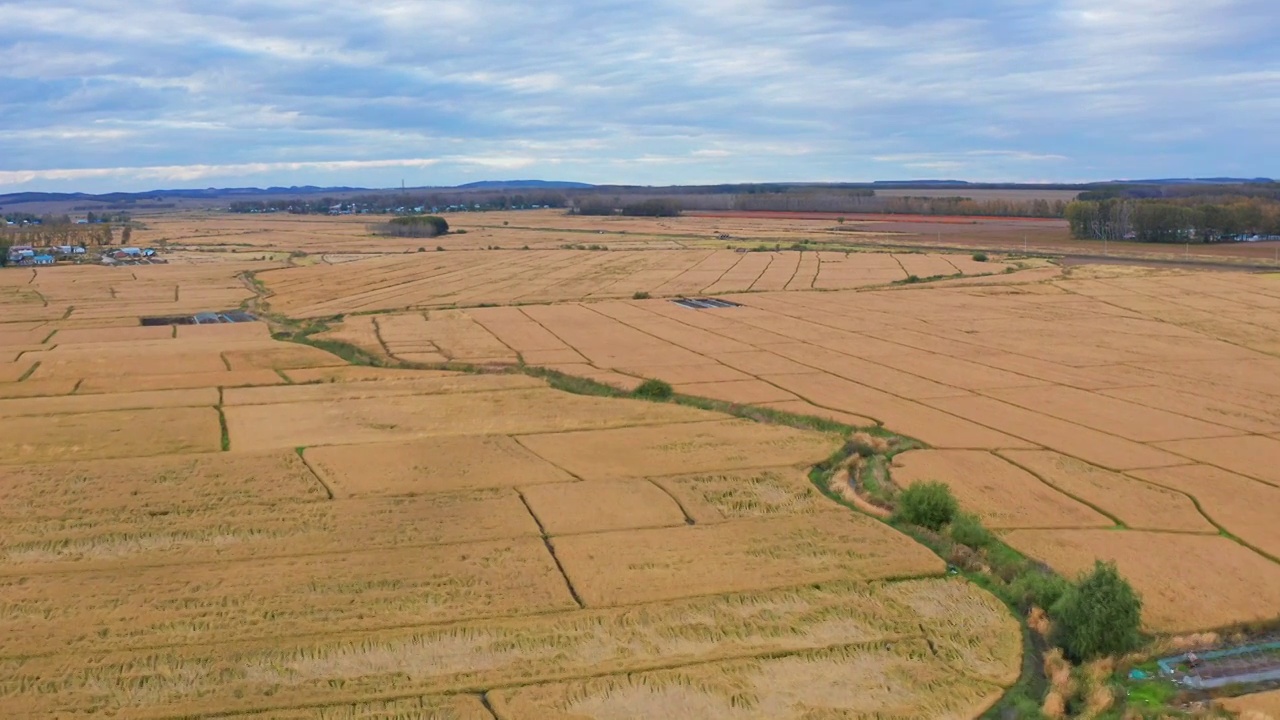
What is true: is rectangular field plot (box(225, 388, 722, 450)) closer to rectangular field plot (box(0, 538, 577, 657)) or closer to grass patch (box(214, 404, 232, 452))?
grass patch (box(214, 404, 232, 452))

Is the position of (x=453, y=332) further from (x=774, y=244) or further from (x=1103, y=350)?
(x=774, y=244)

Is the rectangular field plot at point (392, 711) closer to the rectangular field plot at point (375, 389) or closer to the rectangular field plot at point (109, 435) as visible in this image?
the rectangular field plot at point (109, 435)

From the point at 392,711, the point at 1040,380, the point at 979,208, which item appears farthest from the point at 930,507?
the point at 979,208

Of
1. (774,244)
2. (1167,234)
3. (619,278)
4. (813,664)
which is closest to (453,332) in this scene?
(619,278)

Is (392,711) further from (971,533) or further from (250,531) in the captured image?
(971,533)

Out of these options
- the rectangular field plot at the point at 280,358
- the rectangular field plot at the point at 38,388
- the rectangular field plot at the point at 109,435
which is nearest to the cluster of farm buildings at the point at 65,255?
the rectangular field plot at the point at 280,358

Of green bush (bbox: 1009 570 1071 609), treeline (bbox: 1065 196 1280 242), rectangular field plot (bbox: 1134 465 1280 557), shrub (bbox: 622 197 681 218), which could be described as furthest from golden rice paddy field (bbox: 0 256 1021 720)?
shrub (bbox: 622 197 681 218)
